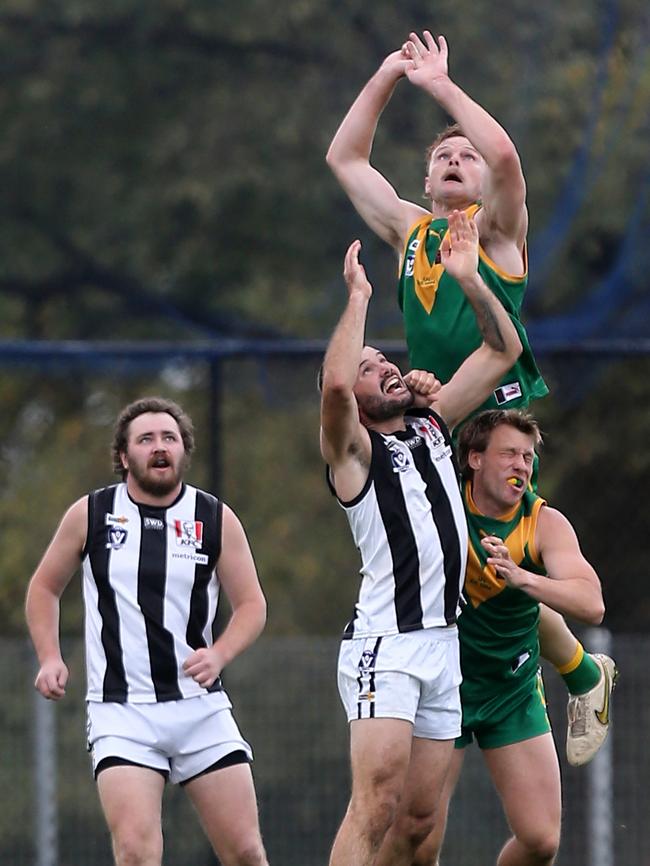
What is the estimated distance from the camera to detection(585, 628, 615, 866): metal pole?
9414 mm

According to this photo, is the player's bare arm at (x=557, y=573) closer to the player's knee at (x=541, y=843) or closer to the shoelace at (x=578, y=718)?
the shoelace at (x=578, y=718)

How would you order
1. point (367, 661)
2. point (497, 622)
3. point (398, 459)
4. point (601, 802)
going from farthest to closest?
point (601, 802) → point (497, 622) → point (398, 459) → point (367, 661)

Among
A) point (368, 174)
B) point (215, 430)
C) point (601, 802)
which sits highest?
point (368, 174)

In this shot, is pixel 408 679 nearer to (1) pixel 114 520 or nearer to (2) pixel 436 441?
(2) pixel 436 441

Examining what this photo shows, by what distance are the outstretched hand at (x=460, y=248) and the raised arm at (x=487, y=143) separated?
0.15 metres

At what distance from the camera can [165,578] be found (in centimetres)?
627

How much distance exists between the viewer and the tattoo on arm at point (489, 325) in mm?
5918

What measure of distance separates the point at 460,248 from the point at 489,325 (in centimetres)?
27

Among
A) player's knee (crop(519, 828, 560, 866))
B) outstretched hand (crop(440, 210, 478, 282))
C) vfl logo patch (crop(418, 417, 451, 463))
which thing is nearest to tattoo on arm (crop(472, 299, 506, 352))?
outstretched hand (crop(440, 210, 478, 282))

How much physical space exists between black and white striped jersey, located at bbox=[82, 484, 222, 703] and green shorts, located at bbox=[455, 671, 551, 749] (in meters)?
0.93

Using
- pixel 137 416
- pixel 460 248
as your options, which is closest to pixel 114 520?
pixel 137 416

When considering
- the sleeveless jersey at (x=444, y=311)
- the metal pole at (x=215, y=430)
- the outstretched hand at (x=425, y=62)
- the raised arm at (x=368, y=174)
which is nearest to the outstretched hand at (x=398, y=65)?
the outstretched hand at (x=425, y=62)

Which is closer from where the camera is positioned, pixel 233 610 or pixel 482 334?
pixel 482 334

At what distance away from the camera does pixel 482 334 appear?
6.03m
